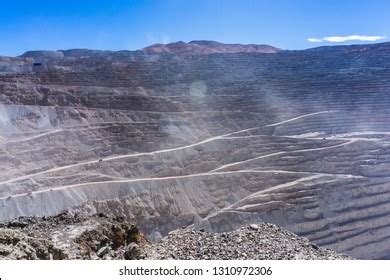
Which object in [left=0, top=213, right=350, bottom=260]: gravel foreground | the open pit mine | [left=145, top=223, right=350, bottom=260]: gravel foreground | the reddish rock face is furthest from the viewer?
the reddish rock face

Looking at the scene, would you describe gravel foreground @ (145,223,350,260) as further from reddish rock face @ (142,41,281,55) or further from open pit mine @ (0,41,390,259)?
reddish rock face @ (142,41,281,55)

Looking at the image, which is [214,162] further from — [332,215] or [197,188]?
[332,215]

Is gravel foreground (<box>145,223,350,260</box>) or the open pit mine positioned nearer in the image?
gravel foreground (<box>145,223,350,260</box>)

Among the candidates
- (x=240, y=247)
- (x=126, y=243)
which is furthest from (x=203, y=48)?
(x=240, y=247)

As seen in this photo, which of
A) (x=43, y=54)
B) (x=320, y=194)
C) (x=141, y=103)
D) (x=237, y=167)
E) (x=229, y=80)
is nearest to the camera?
(x=320, y=194)

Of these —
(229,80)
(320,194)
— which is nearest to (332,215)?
(320,194)

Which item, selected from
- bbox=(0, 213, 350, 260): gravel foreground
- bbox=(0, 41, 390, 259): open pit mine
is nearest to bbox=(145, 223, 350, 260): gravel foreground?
bbox=(0, 213, 350, 260): gravel foreground

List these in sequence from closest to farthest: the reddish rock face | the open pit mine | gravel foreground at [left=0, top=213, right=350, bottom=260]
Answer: gravel foreground at [left=0, top=213, right=350, bottom=260] < the open pit mine < the reddish rock face
